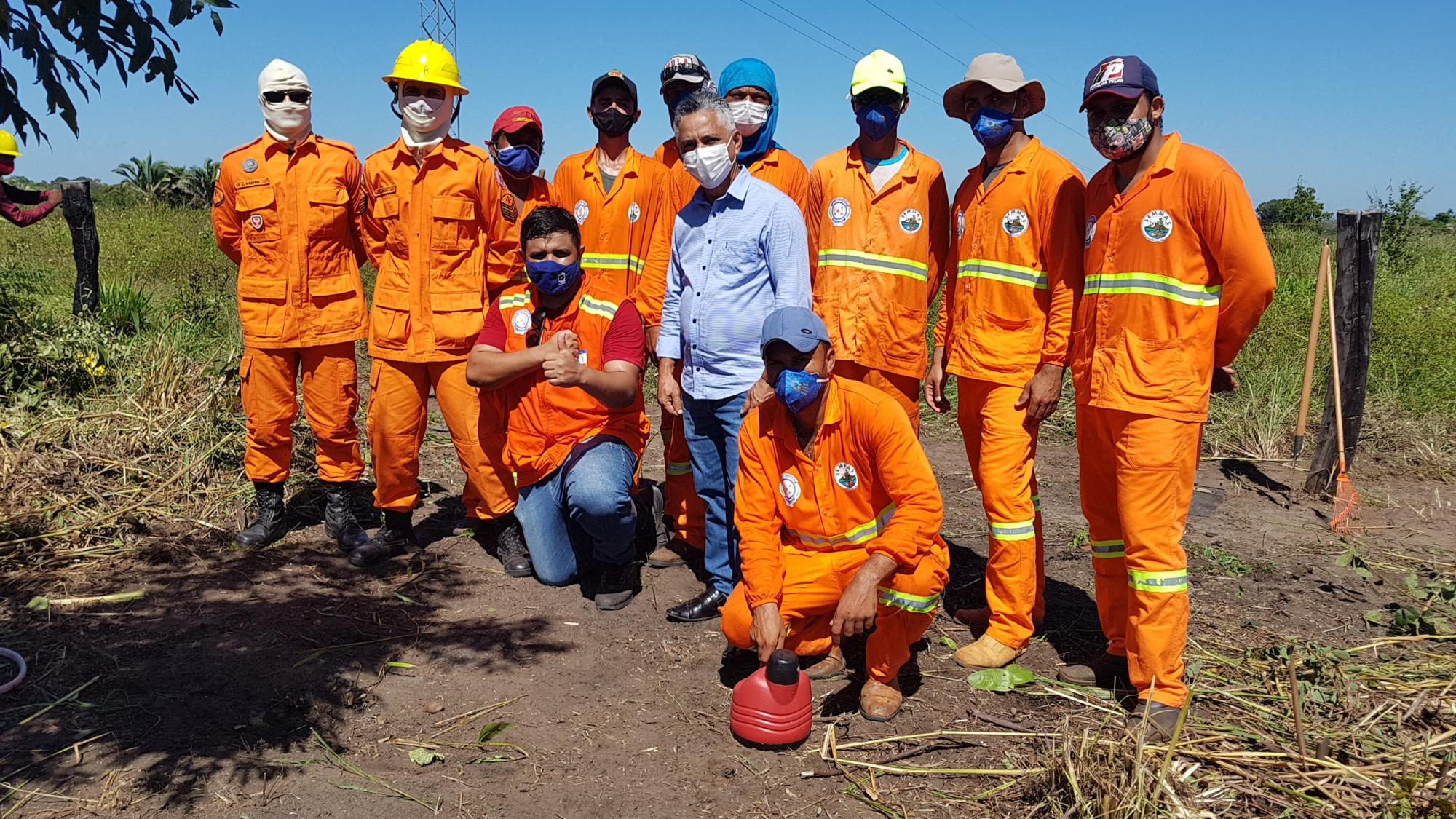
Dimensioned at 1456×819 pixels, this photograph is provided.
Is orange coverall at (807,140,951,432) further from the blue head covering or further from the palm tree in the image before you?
the palm tree

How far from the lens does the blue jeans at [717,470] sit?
4.52 meters

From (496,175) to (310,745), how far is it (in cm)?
302

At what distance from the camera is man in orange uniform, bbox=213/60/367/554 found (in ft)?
16.8

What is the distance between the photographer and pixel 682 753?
353cm

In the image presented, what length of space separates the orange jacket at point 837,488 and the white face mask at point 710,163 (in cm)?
115

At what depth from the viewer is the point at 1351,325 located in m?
6.74

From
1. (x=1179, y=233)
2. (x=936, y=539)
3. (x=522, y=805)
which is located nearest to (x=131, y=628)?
(x=522, y=805)

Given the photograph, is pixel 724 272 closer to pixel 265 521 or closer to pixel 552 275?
pixel 552 275

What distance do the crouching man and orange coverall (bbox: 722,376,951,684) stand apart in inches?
44.9

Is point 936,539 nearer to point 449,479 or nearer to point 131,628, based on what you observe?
point 131,628

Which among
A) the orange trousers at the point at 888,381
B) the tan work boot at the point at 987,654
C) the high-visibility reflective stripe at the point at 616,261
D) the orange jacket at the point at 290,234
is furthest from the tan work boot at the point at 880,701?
the orange jacket at the point at 290,234

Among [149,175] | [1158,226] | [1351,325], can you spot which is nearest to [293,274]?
[1158,226]

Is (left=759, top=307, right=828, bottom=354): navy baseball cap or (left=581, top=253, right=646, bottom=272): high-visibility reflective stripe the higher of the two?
(left=581, top=253, right=646, bottom=272): high-visibility reflective stripe

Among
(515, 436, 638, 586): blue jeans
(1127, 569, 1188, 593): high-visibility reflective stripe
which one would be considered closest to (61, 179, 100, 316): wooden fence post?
(515, 436, 638, 586): blue jeans
